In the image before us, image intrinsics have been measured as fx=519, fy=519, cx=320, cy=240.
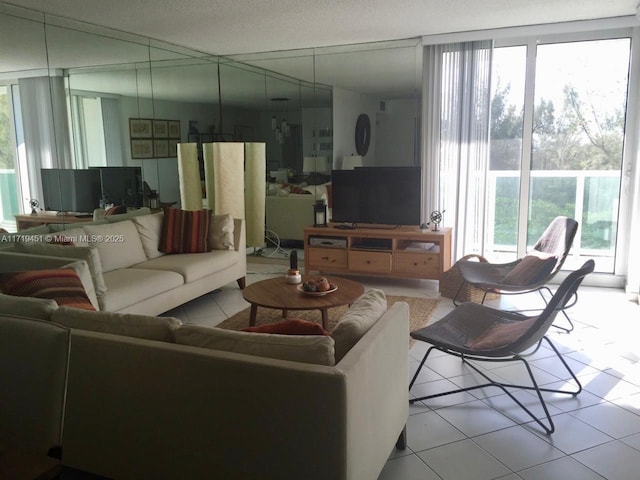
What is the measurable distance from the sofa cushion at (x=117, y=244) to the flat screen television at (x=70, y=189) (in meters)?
0.40

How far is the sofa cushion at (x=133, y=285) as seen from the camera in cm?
357

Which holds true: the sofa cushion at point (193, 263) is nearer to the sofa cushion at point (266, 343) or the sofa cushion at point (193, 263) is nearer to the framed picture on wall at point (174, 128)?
the framed picture on wall at point (174, 128)

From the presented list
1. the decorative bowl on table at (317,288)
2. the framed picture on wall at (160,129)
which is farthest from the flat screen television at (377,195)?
the framed picture on wall at (160,129)

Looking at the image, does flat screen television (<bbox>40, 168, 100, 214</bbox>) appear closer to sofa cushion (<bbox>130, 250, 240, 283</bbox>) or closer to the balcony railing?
sofa cushion (<bbox>130, 250, 240, 283</bbox>)

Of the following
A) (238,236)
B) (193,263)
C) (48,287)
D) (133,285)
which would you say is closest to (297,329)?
(48,287)

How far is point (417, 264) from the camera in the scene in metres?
5.18

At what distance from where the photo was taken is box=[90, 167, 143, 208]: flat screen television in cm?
494

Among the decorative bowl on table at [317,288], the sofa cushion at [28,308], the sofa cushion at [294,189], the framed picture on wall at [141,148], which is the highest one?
the framed picture on wall at [141,148]

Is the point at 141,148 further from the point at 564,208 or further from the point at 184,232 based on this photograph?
the point at 564,208

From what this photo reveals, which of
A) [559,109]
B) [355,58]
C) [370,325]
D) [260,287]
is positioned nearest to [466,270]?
[260,287]

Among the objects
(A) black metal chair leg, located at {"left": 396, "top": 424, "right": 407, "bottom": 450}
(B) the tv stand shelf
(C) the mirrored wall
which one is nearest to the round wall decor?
(C) the mirrored wall

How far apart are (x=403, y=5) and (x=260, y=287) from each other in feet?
8.30

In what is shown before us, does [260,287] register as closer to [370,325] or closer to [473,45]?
[370,325]

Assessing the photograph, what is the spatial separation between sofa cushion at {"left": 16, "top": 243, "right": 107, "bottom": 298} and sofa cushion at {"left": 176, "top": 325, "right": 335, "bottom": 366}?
5.74ft
